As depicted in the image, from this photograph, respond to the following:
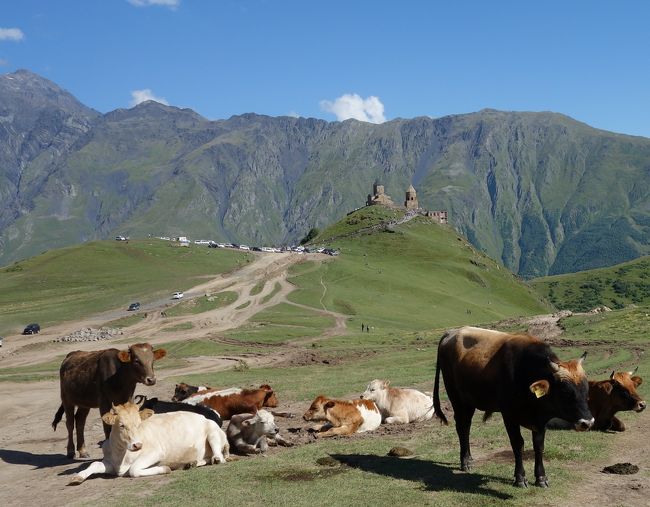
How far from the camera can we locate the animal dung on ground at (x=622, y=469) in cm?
1463

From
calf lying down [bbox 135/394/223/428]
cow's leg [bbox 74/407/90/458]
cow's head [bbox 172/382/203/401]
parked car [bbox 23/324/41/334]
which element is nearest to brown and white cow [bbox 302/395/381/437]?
calf lying down [bbox 135/394/223/428]

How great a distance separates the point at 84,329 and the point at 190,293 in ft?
90.0

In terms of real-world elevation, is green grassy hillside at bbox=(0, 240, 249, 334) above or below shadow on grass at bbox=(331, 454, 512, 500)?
above

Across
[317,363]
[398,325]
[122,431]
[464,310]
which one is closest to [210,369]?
[317,363]

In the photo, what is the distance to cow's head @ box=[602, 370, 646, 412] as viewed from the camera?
18734 mm

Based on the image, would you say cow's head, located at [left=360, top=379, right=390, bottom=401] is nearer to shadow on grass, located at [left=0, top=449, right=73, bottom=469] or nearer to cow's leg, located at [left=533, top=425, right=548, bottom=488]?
cow's leg, located at [left=533, top=425, right=548, bottom=488]

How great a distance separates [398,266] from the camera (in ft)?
472

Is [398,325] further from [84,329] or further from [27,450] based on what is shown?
[27,450]

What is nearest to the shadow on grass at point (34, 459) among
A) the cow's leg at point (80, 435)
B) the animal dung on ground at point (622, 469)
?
the cow's leg at point (80, 435)

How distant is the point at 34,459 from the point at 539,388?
15642 millimetres

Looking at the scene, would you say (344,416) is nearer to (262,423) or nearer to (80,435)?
(262,423)

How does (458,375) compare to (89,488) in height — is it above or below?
above

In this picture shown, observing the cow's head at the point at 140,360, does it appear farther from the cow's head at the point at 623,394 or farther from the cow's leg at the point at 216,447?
the cow's head at the point at 623,394

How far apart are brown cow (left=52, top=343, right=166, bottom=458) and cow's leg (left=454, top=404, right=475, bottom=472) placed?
801cm
